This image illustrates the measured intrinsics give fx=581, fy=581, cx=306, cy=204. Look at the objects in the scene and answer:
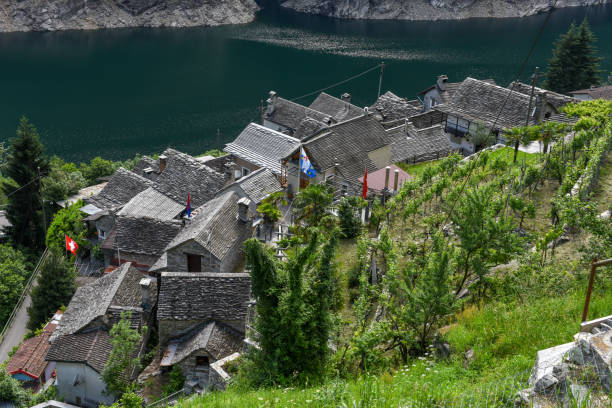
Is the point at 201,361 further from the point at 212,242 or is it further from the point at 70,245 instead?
the point at 70,245

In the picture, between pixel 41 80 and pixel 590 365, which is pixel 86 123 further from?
pixel 590 365

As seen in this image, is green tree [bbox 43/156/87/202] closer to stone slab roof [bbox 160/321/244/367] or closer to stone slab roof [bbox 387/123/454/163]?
stone slab roof [bbox 160/321/244/367]

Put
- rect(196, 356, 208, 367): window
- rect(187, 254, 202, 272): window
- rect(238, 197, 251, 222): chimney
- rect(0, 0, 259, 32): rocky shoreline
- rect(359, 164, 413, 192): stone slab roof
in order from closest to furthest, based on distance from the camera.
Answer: rect(196, 356, 208, 367): window
rect(187, 254, 202, 272): window
rect(238, 197, 251, 222): chimney
rect(359, 164, 413, 192): stone slab roof
rect(0, 0, 259, 32): rocky shoreline

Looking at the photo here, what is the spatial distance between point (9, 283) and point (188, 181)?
1670 cm

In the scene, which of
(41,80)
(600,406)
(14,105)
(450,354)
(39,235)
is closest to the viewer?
(600,406)

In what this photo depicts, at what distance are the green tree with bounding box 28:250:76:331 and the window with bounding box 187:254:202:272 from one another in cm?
1168

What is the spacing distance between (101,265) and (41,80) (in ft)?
259

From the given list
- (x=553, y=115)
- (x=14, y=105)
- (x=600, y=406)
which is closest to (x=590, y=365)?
(x=600, y=406)

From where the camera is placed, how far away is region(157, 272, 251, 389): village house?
3184 centimetres

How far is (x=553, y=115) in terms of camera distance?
62.1 m

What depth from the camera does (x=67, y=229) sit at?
171 ft

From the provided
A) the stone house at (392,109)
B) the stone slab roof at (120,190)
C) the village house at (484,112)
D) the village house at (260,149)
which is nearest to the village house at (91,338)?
the stone slab roof at (120,190)

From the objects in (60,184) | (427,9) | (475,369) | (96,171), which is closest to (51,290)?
(60,184)

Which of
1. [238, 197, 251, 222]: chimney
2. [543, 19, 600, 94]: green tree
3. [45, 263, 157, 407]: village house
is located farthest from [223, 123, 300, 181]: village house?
[543, 19, 600, 94]: green tree
